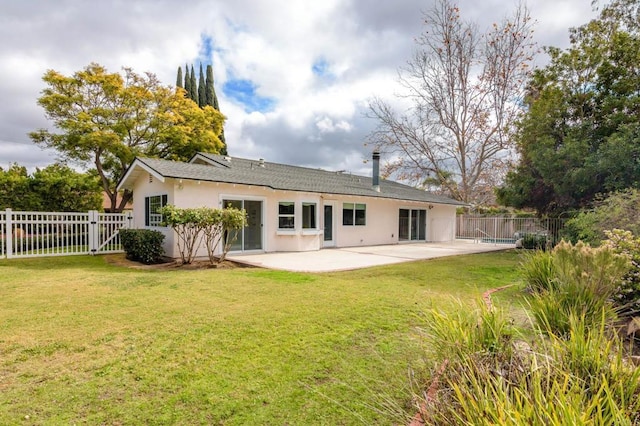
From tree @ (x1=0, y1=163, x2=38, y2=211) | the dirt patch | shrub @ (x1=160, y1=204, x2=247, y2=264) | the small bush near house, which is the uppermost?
tree @ (x1=0, y1=163, x2=38, y2=211)

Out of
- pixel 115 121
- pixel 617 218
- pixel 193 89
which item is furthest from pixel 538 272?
pixel 193 89

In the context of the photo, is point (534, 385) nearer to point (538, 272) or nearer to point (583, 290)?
point (583, 290)

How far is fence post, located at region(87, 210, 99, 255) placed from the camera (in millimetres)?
13297

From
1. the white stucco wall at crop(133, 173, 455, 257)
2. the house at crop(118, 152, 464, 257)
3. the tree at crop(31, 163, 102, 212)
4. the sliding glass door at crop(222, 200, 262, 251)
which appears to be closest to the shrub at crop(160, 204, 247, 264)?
the white stucco wall at crop(133, 173, 455, 257)

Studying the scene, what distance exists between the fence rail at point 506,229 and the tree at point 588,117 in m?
1.67

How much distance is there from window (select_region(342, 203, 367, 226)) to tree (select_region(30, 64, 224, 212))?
40.2 ft

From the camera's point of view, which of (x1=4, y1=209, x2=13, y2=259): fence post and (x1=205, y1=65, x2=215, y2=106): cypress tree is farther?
(x1=205, y1=65, x2=215, y2=106): cypress tree

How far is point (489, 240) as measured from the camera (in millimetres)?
23375

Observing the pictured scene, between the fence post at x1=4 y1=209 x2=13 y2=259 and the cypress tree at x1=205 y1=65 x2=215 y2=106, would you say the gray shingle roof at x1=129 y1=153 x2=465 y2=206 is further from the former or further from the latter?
the cypress tree at x1=205 y1=65 x2=215 y2=106

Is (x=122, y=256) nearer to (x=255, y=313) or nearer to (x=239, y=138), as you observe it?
(x=255, y=313)

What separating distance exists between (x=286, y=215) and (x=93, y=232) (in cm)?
780

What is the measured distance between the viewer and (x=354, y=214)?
58.4ft

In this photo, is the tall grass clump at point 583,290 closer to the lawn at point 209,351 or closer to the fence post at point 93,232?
the lawn at point 209,351

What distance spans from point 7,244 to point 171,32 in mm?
9439
